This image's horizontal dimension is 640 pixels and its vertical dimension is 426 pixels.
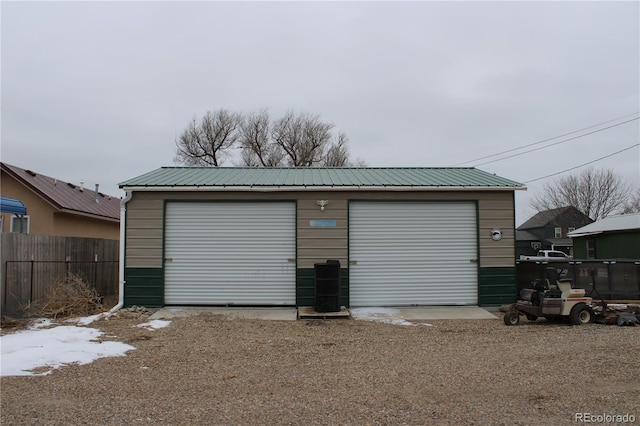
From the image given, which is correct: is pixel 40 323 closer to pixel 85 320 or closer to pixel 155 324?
pixel 85 320

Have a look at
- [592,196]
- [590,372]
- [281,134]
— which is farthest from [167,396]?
[592,196]

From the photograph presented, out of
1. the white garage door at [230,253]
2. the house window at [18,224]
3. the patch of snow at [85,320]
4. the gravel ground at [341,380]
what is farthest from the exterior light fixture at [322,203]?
the house window at [18,224]

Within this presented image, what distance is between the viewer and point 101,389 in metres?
5.41

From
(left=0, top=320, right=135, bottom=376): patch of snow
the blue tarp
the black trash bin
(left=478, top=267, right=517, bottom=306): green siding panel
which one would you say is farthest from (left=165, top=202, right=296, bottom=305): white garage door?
the blue tarp

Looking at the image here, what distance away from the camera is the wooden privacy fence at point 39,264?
33.2ft

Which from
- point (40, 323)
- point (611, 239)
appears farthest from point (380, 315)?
point (611, 239)

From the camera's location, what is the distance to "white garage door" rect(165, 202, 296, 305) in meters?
11.7

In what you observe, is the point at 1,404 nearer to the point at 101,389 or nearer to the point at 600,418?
the point at 101,389

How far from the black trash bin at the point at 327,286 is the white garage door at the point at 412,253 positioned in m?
1.09

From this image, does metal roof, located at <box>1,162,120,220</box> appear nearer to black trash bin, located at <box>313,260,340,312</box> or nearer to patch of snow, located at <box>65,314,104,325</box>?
patch of snow, located at <box>65,314,104,325</box>

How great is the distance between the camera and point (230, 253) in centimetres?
1179

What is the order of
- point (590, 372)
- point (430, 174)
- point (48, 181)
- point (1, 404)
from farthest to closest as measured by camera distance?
1. point (48, 181)
2. point (430, 174)
3. point (590, 372)
4. point (1, 404)

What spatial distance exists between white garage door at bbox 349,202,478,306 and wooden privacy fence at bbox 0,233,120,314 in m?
7.08

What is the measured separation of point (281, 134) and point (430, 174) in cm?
2517
